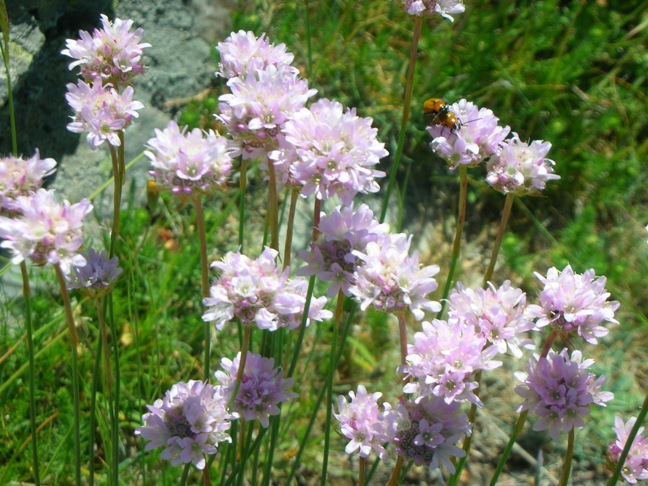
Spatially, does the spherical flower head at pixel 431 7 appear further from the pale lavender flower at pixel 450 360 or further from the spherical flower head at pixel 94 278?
the spherical flower head at pixel 94 278

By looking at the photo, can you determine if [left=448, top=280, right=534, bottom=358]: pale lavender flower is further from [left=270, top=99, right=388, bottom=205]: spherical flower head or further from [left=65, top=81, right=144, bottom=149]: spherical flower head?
[left=65, top=81, right=144, bottom=149]: spherical flower head

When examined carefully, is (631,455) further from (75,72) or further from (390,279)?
(75,72)

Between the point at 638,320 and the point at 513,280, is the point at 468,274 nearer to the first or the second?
the point at 513,280

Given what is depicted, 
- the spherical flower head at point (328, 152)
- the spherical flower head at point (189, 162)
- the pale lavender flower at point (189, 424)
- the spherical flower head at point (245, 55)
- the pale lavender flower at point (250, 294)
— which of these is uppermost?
the spherical flower head at point (245, 55)

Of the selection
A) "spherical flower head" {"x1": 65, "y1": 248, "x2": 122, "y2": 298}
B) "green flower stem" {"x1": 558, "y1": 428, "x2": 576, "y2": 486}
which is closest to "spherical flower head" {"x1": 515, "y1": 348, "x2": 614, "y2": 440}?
"green flower stem" {"x1": 558, "y1": 428, "x2": 576, "y2": 486}

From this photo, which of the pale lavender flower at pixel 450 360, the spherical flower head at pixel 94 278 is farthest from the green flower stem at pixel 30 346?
the pale lavender flower at pixel 450 360

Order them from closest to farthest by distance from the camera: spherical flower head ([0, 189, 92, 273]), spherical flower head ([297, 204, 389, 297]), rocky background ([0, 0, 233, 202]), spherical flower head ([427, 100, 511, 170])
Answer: spherical flower head ([0, 189, 92, 273]) → spherical flower head ([297, 204, 389, 297]) → spherical flower head ([427, 100, 511, 170]) → rocky background ([0, 0, 233, 202])

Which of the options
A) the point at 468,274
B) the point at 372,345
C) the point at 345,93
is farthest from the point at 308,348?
the point at 345,93
